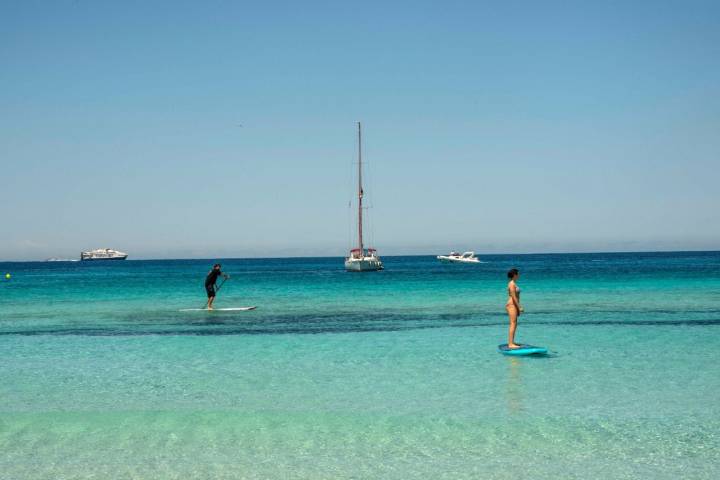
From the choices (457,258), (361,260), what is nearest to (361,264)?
(361,260)

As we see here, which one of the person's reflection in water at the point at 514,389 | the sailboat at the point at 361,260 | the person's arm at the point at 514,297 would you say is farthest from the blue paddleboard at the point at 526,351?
the sailboat at the point at 361,260

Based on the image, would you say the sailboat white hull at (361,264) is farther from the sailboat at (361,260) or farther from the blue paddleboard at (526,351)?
the blue paddleboard at (526,351)

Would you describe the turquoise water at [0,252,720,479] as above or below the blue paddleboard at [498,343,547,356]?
below

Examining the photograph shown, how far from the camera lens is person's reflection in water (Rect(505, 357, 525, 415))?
40.1 ft

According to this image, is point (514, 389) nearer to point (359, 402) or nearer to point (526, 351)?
point (359, 402)

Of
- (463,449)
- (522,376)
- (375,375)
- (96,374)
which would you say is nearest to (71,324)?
(96,374)

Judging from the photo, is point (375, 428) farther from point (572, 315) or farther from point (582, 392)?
point (572, 315)

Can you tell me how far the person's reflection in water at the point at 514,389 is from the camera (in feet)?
40.1

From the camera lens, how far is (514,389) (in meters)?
13.8

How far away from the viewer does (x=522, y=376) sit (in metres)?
15.1

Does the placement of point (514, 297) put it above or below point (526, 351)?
above

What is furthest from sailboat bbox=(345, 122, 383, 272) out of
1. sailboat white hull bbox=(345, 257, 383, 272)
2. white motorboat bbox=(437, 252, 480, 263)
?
white motorboat bbox=(437, 252, 480, 263)

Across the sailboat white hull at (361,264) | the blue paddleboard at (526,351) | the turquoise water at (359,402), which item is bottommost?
the turquoise water at (359,402)

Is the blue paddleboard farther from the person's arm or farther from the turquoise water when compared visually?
the person's arm
